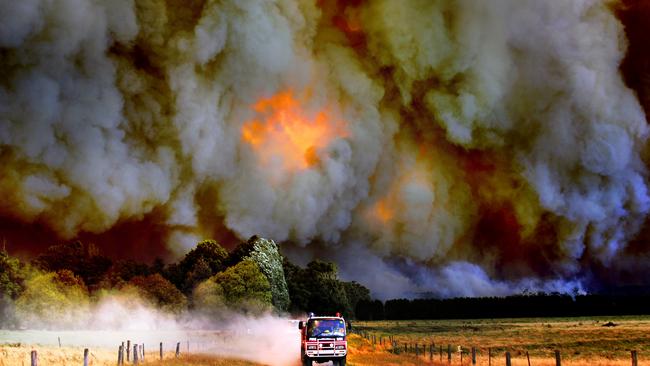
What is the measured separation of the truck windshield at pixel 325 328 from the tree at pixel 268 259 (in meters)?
75.8

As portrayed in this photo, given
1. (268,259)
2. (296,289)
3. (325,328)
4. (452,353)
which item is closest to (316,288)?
(296,289)

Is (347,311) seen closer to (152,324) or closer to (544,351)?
(152,324)

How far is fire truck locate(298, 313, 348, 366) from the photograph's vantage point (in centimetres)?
4722

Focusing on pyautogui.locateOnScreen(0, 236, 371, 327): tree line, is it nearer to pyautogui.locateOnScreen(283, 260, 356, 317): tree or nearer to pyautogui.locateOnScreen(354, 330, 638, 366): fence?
pyautogui.locateOnScreen(283, 260, 356, 317): tree

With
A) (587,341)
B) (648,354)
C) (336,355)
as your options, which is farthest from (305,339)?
(587,341)

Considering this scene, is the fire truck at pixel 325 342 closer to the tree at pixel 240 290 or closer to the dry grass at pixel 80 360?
the dry grass at pixel 80 360

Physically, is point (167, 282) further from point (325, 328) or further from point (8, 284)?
point (325, 328)

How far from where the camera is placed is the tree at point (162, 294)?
4902 inches

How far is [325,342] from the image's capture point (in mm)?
47500

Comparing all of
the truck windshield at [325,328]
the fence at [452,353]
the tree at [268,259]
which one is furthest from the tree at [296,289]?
the truck windshield at [325,328]

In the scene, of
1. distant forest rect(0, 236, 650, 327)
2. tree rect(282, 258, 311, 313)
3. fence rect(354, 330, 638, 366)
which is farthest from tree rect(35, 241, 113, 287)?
fence rect(354, 330, 638, 366)

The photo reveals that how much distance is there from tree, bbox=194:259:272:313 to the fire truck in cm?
6885

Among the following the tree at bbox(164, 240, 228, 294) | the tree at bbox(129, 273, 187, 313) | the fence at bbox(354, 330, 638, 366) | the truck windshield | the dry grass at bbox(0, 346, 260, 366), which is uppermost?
the tree at bbox(164, 240, 228, 294)

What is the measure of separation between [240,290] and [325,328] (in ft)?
229
